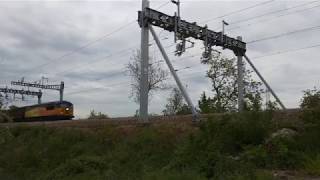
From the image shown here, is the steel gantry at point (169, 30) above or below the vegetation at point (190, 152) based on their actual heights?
above

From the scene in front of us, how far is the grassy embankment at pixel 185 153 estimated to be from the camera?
14.8 metres

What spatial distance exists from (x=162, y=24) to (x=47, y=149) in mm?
11374

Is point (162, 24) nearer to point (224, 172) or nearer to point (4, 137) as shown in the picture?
point (4, 137)

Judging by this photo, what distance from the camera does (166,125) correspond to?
2488 cm

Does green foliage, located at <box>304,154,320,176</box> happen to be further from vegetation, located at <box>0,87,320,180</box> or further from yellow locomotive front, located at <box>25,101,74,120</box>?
yellow locomotive front, located at <box>25,101,74,120</box>

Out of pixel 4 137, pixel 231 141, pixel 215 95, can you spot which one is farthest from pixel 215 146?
pixel 215 95

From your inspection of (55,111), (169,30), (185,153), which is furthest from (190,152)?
(55,111)

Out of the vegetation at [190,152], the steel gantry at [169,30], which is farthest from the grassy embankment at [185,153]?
the steel gantry at [169,30]

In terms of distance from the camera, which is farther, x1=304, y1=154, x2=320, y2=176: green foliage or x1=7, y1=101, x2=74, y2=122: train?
x1=7, y1=101, x2=74, y2=122: train

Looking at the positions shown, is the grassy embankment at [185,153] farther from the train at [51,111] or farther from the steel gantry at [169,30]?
the train at [51,111]

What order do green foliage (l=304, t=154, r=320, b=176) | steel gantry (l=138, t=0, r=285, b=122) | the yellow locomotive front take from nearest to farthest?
green foliage (l=304, t=154, r=320, b=176) < steel gantry (l=138, t=0, r=285, b=122) < the yellow locomotive front

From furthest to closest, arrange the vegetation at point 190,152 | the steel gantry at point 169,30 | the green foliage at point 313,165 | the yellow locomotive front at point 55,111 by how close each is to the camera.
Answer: the yellow locomotive front at point 55,111 → the steel gantry at point 169,30 → the vegetation at point 190,152 → the green foliage at point 313,165

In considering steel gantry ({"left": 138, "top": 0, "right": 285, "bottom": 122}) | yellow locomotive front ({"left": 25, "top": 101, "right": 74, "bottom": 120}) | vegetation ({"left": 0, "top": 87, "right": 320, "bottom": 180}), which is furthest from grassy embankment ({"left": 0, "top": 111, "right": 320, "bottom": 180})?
yellow locomotive front ({"left": 25, "top": 101, "right": 74, "bottom": 120})

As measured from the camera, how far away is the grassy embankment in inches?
584
